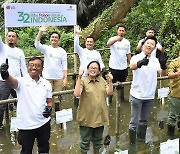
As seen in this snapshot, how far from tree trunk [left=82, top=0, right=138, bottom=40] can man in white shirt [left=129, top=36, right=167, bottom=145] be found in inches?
310

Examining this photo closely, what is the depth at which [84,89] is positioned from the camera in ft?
13.1

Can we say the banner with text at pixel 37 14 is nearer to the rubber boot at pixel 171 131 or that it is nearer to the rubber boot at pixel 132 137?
the rubber boot at pixel 132 137

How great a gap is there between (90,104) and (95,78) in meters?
0.33

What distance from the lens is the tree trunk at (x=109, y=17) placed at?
40.6ft

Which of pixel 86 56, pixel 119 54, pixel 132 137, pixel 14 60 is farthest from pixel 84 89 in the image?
pixel 119 54

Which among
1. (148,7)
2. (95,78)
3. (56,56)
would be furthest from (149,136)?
(148,7)

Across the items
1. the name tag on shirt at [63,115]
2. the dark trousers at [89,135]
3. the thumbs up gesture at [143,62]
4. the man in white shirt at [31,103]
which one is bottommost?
the dark trousers at [89,135]

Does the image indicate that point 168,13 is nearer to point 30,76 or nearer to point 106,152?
point 106,152

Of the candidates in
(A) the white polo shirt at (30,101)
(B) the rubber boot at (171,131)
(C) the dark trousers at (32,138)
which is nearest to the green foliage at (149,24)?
(B) the rubber boot at (171,131)

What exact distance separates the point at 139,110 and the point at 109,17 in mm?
8273

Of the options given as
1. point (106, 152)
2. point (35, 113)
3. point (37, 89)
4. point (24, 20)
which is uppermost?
point (24, 20)

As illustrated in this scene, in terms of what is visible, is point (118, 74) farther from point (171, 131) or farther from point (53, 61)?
point (171, 131)

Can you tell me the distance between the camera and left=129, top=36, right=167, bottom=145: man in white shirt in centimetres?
449

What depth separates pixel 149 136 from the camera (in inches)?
208
